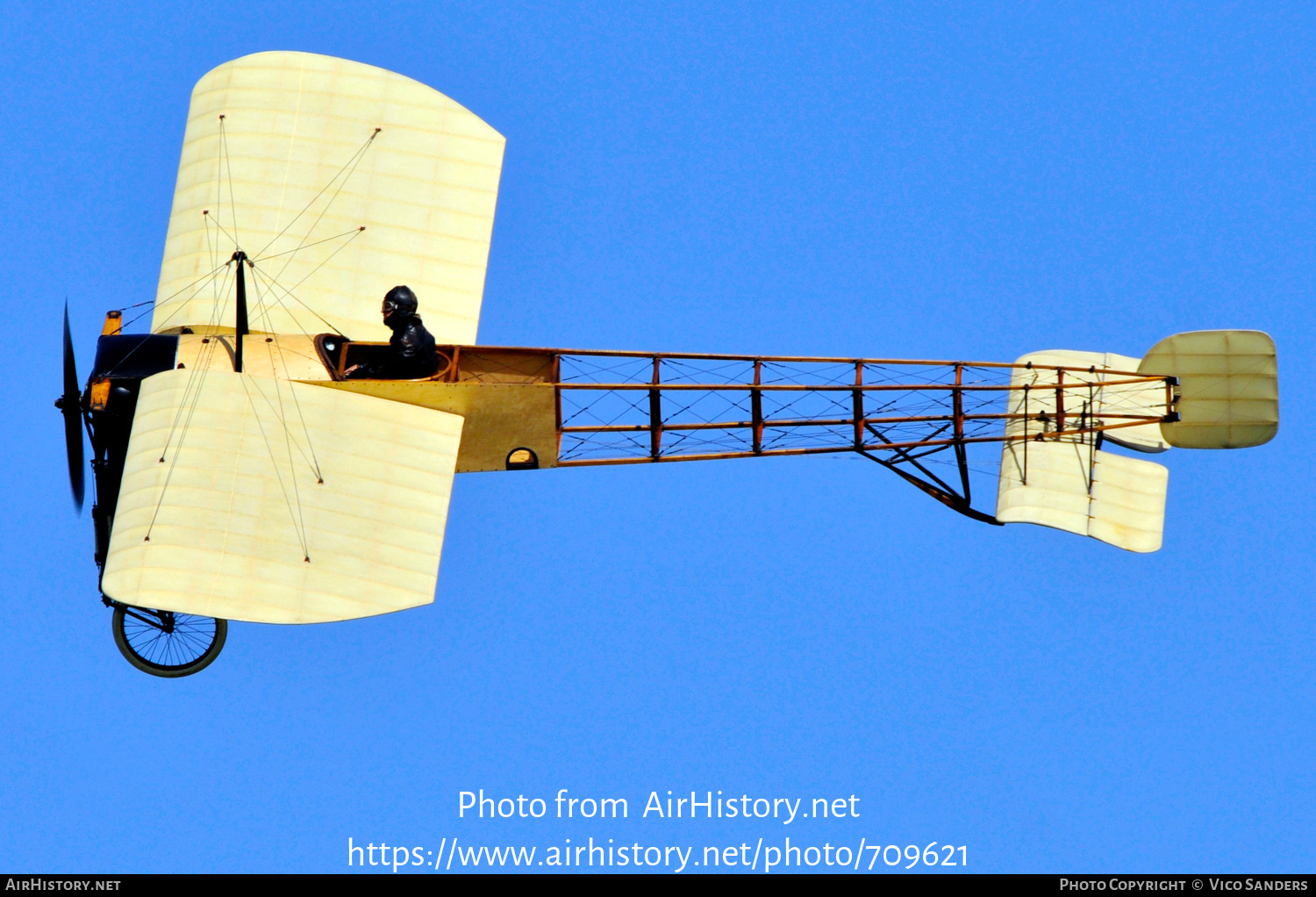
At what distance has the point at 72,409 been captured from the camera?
1992 cm

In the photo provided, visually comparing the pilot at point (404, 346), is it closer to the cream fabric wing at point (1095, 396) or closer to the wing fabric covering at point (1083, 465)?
the wing fabric covering at point (1083, 465)

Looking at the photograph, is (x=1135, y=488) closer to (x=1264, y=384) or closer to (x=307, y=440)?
(x=1264, y=384)

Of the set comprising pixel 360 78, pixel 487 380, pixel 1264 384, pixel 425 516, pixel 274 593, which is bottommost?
pixel 274 593

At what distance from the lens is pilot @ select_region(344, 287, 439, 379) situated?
19.6 meters

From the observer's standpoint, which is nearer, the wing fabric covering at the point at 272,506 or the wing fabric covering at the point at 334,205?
the wing fabric covering at the point at 272,506

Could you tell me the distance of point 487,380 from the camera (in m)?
20.2

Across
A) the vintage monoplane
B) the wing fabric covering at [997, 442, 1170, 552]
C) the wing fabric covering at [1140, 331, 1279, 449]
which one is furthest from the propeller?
the wing fabric covering at [1140, 331, 1279, 449]

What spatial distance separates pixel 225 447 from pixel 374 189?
473 centimetres

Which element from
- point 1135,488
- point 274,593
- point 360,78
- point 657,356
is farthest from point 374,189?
point 1135,488

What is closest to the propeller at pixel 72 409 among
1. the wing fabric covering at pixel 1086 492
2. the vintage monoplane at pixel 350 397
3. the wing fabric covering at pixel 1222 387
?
the vintage monoplane at pixel 350 397

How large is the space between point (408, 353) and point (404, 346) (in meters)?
0.10

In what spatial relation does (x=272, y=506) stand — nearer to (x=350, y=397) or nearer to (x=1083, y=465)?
(x=350, y=397)

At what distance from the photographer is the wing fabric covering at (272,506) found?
18.2 metres

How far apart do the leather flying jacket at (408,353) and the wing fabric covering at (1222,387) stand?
457 inches
